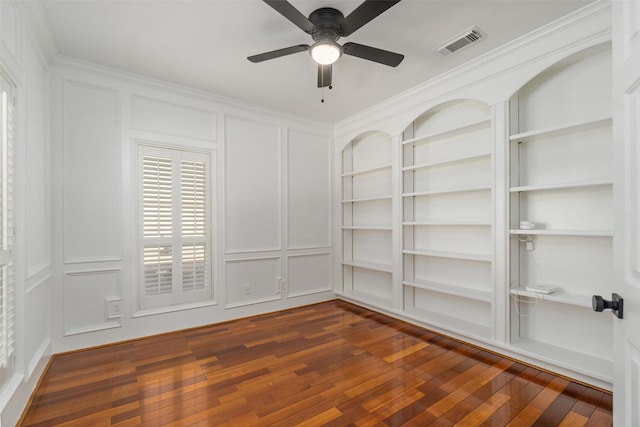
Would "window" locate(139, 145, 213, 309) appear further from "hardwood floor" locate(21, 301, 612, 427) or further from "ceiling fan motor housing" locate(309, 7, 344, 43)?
"ceiling fan motor housing" locate(309, 7, 344, 43)

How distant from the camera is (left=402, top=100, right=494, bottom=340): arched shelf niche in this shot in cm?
326

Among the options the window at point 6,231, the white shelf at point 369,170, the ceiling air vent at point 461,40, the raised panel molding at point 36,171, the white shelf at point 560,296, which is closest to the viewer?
the window at point 6,231

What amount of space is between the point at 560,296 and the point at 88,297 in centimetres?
430

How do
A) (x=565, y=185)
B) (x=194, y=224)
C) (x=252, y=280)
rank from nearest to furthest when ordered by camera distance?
(x=565, y=185) → (x=194, y=224) → (x=252, y=280)

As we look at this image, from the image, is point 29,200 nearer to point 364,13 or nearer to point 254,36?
point 254,36

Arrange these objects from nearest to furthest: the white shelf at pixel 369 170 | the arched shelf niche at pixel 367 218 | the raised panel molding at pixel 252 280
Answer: the raised panel molding at pixel 252 280, the white shelf at pixel 369 170, the arched shelf niche at pixel 367 218

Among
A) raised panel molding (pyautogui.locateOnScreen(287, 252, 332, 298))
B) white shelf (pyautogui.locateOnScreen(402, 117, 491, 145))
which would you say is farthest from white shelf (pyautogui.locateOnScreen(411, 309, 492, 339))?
white shelf (pyautogui.locateOnScreen(402, 117, 491, 145))

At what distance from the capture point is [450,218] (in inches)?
142

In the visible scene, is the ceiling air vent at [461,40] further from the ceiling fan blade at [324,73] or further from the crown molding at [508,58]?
the ceiling fan blade at [324,73]

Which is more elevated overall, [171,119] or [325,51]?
[325,51]

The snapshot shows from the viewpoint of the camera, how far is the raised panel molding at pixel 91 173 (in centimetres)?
305

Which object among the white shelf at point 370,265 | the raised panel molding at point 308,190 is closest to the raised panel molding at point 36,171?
the raised panel molding at point 308,190

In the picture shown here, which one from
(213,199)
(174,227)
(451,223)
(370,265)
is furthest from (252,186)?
(451,223)

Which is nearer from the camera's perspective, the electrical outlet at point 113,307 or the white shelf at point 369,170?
the electrical outlet at point 113,307
